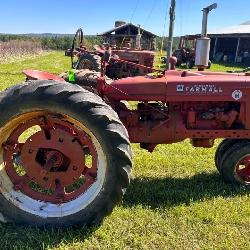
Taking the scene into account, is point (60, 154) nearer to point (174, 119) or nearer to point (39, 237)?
point (39, 237)

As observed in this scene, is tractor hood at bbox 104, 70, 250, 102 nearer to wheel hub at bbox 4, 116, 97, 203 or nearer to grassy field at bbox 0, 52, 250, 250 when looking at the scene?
wheel hub at bbox 4, 116, 97, 203

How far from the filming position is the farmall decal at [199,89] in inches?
147

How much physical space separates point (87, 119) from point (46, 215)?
892 mm

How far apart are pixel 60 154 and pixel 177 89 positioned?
1.32 meters

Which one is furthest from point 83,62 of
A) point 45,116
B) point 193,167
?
point 45,116

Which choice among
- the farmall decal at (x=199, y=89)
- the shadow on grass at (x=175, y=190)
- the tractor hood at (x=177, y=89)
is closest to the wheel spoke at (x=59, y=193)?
the shadow on grass at (x=175, y=190)

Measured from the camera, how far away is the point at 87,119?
2873mm

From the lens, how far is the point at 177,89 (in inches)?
147

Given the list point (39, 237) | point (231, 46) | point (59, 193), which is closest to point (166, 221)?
point (59, 193)

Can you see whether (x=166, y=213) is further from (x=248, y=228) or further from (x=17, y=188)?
(x=17, y=188)

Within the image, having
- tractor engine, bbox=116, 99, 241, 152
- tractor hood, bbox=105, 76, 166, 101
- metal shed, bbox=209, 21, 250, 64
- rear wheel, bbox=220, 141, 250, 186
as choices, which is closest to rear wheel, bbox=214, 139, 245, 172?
rear wheel, bbox=220, 141, 250, 186

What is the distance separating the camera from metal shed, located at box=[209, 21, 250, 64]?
27850 millimetres

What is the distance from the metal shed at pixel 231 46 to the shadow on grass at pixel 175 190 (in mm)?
24423

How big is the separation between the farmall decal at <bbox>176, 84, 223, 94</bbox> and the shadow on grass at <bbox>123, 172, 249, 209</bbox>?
103 cm
